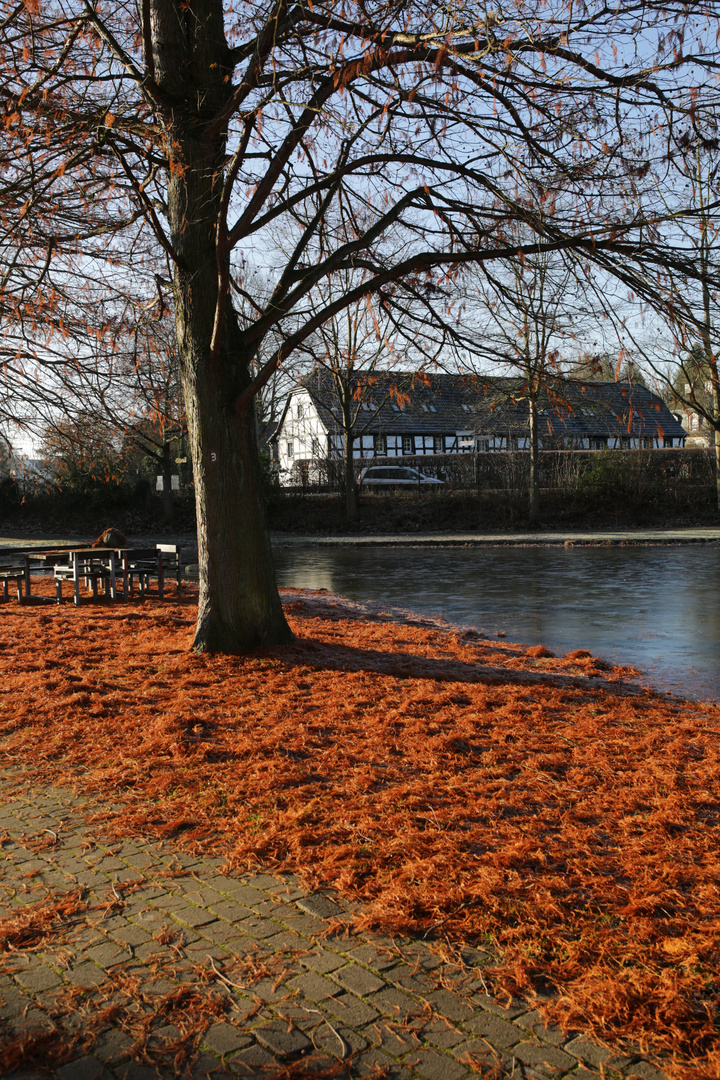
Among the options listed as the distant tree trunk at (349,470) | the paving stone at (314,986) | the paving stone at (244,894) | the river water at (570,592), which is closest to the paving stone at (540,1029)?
the paving stone at (314,986)

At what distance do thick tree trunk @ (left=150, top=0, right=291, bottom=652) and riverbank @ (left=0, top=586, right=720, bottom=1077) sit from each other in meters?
0.55

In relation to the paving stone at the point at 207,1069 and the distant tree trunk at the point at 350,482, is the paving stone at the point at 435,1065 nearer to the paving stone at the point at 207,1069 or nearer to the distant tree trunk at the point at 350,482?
the paving stone at the point at 207,1069

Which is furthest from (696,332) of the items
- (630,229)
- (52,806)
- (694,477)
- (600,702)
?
(694,477)

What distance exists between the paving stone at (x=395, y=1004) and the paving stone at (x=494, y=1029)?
0.60 ft

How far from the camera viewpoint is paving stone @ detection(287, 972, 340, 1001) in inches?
115

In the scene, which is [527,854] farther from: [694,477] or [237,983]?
[694,477]

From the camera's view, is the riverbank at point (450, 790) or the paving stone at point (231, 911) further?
the paving stone at point (231, 911)

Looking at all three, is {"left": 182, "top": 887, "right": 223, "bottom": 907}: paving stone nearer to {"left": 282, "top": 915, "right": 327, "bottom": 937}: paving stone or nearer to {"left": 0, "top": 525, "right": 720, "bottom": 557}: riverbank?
{"left": 282, "top": 915, "right": 327, "bottom": 937}: paving stone

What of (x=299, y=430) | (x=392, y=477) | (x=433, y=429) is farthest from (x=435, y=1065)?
(x=299, y=430)

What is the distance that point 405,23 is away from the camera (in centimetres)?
621

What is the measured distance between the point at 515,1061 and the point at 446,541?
26489 millimetres

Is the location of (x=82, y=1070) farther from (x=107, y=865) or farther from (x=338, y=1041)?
(x=107, y=865)

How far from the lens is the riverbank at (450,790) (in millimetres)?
3146

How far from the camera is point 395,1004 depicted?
287 centimetres
